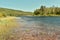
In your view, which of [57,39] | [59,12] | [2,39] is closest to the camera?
[2,39]

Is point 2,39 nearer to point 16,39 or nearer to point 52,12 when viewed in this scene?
point 16,39

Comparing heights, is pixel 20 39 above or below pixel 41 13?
above

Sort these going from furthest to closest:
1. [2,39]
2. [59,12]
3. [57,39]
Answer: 1. [59,12]
2. [57,39]
3. [2,39]

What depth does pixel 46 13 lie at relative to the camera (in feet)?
649

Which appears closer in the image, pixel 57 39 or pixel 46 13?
pixel 57 39

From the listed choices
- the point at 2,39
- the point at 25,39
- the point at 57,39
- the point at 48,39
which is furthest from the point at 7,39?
the point at 57,39

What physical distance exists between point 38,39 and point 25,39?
1.22 metres

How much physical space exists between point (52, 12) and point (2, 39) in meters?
187

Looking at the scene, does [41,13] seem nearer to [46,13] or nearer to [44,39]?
[46,13]

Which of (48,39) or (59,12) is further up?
(48,39)

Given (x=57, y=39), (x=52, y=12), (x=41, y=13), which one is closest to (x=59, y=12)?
(x=52, y=12)

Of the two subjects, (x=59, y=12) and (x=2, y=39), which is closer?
(x=2, y=39)

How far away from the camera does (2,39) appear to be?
46.9ft

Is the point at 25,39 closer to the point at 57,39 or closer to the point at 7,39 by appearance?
the point at 7,39
